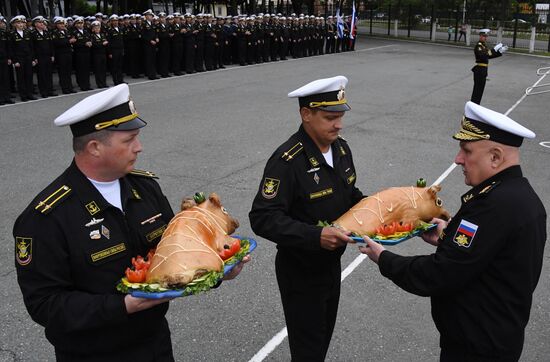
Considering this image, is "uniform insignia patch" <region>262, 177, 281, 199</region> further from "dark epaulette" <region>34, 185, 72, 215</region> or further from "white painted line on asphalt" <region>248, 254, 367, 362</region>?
"white painted line on asphalt" <region>248, 254, 367, 362</region>

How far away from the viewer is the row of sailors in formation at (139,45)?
14.1 metres

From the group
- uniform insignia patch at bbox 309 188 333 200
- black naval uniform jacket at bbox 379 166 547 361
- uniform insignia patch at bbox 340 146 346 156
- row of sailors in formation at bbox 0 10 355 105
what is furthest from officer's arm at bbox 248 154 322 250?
row of sailors in formation at bbox 0 10 355 105

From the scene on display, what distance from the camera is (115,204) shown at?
2486 millimetres

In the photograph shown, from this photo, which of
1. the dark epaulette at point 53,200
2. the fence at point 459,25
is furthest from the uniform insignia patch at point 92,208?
the fence at point 459,25

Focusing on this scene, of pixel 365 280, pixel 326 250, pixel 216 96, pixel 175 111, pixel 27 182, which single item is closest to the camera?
pixel 326 250

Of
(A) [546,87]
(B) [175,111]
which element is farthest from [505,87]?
(B) [175,111]

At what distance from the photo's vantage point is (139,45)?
60.2ft

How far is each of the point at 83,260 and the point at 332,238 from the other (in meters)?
1.41

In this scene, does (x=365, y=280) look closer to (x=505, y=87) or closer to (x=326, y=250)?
(x=326, y=250)

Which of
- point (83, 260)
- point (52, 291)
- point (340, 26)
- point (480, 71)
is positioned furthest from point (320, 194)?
point (340, 26)

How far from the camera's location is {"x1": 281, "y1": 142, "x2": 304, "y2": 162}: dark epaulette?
3293 mm

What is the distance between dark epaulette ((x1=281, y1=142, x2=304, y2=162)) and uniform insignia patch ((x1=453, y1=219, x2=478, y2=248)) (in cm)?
119

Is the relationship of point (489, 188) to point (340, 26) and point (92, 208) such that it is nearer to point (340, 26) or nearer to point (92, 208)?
point (92, 208)

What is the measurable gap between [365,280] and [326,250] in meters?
1.90
